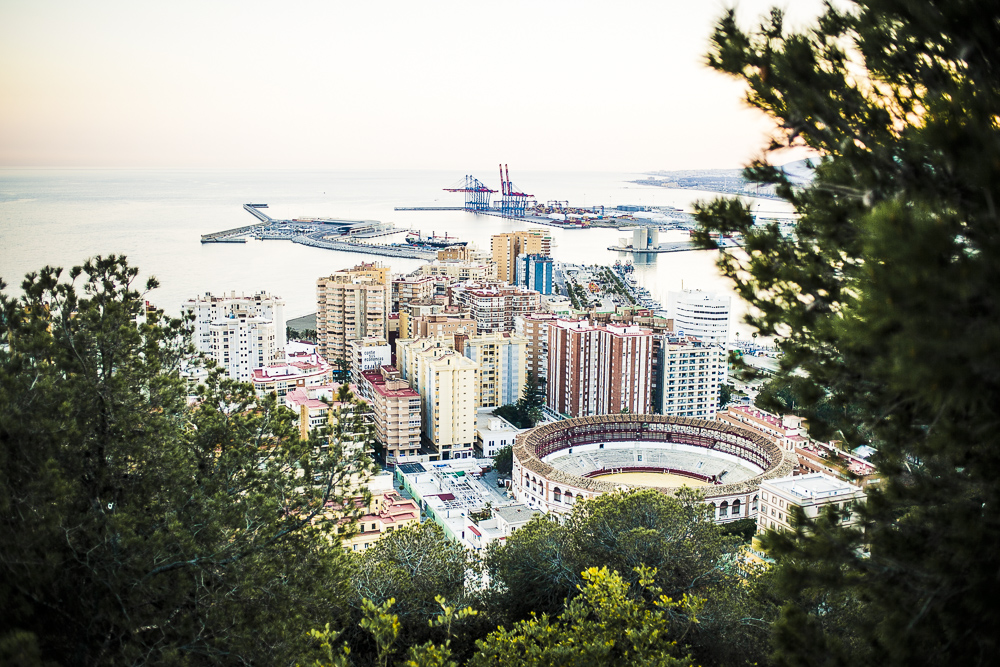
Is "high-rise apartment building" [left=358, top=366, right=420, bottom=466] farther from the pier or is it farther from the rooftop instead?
→ the pier

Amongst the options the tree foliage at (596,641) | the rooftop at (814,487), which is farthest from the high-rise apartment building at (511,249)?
the tree foliage at (596,641)

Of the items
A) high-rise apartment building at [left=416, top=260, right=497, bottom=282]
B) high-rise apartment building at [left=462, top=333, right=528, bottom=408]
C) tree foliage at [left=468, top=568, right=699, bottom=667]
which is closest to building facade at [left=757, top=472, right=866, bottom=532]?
tree foliage at [left=468, top=568, right=699, bottom=667]

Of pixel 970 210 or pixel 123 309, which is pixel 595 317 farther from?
pixel 970 210

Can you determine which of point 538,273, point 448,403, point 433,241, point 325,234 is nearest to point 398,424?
point 448,403

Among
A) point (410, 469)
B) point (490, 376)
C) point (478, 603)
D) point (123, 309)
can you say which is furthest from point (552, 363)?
point (123, 309)

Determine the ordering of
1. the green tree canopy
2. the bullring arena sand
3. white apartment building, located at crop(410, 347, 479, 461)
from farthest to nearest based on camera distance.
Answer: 1. white apartment building, located at crop(410, 347, 479, 461)
2. the bullring arena sand
3. the green tree canopy

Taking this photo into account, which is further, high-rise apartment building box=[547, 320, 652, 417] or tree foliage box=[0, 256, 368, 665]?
high-rise apartment building box=[547, 320, 652, 417]

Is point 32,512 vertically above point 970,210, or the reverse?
point 970,210

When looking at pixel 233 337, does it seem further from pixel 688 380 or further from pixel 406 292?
pixel 688 380
